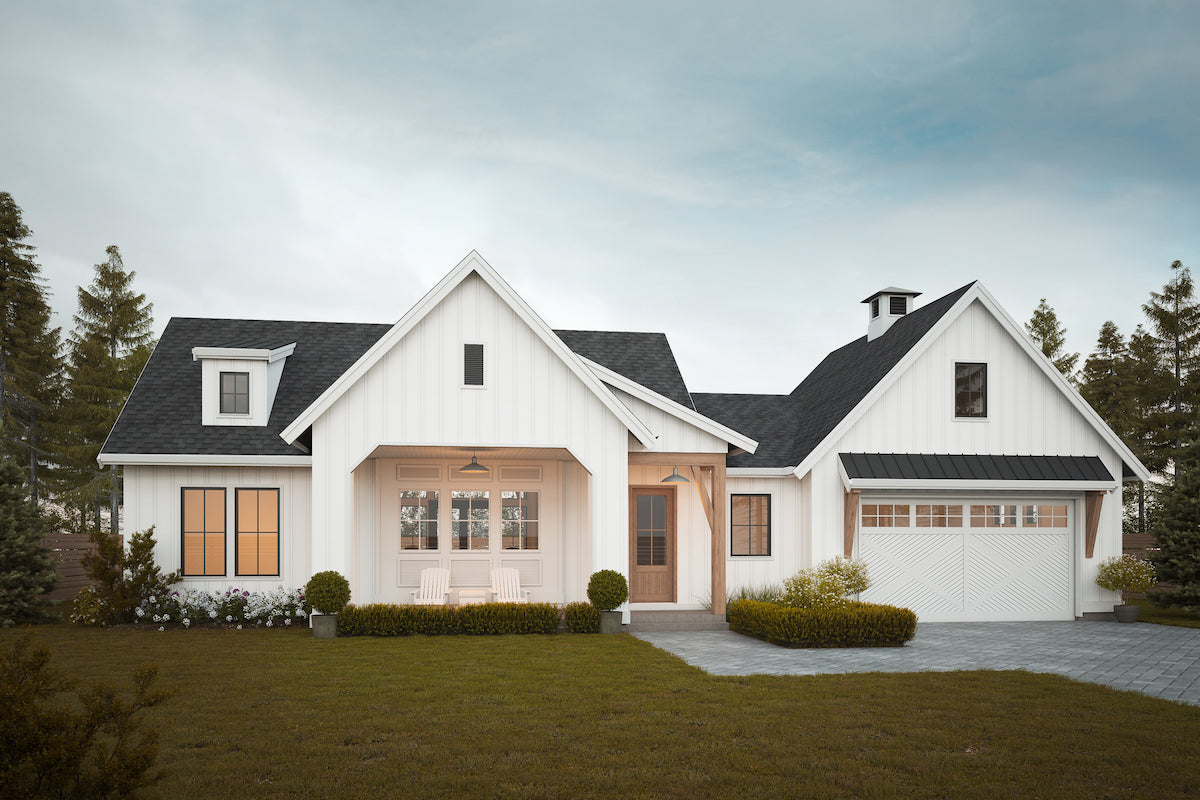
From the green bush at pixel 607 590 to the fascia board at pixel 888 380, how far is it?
4687 millimetres

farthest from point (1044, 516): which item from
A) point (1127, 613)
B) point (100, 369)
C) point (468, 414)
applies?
point (100, 369)

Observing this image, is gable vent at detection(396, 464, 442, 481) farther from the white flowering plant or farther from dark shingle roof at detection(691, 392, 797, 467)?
dark shingle roof at detection(691, 392, 797, 467)

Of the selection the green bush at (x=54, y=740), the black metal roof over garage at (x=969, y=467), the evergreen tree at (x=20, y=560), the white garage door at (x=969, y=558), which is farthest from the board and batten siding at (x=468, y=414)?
the green bush at (x=54, y=740)

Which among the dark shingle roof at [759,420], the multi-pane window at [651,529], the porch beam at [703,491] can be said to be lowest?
the multi-pane window at [651,529]

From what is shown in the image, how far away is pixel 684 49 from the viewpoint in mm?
16031

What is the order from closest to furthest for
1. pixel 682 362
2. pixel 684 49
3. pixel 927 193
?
Answer: pixel 684 49 < pixel 927 193 < pixel 682 362

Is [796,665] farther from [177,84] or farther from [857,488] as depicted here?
[177,84]

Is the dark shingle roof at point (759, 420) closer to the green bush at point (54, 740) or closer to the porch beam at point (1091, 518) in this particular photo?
the porch beam at point (1091, 518)

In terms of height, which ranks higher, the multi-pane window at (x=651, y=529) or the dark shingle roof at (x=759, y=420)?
the dark shingle roof at (x=759, y=420)

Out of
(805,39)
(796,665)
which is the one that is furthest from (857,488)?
(805,39)

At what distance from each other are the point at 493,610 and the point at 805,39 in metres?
11.8

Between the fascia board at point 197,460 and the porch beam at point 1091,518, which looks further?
the porch beam at point 1091,518

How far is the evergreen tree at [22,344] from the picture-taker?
27.8 metres

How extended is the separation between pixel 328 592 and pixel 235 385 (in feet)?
18.3
